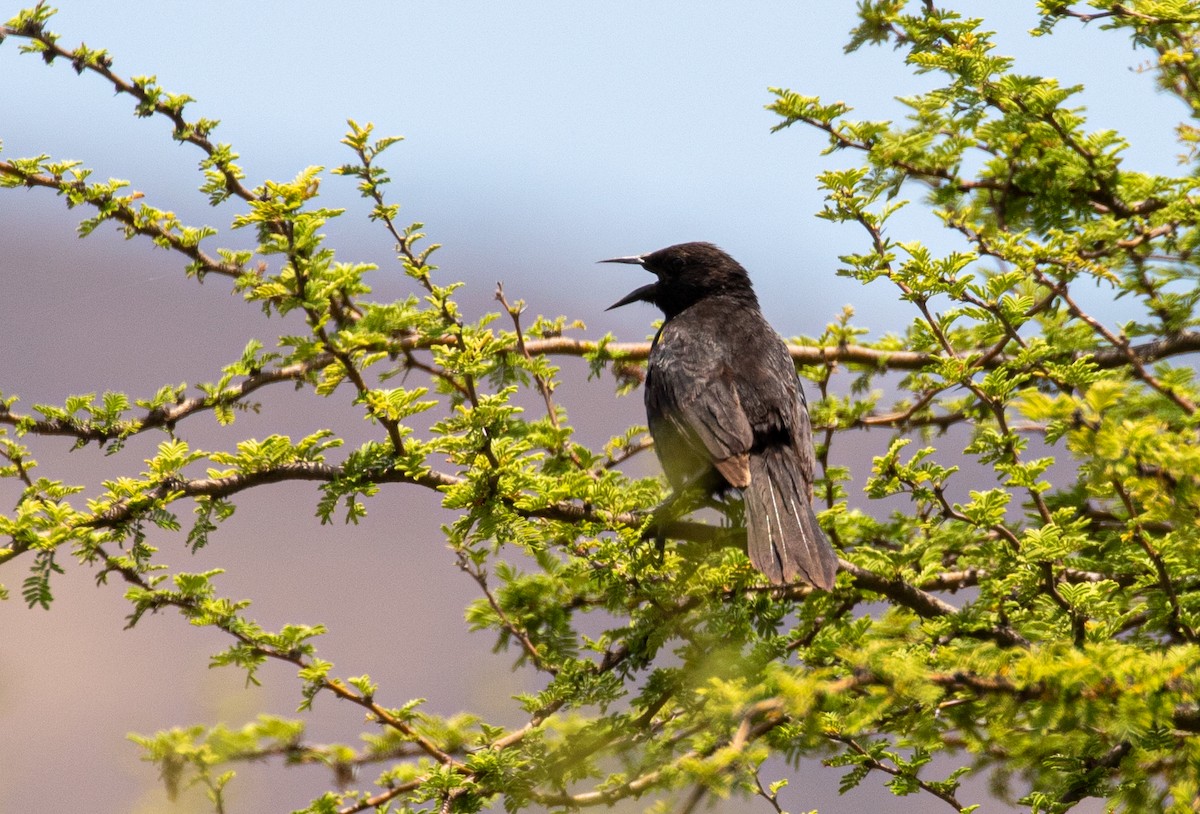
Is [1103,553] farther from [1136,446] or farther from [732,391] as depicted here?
[1136,446]

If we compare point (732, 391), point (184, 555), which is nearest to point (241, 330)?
point (184, 555)

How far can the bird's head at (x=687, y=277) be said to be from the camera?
656cm

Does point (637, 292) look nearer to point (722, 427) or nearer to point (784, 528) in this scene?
point (722, 427)

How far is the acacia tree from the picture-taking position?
3.29 m

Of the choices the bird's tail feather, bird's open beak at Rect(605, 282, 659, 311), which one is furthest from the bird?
bird's open beak at Rect(605, 282, 659, 311)

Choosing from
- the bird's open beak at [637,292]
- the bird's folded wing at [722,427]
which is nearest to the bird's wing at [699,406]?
the bird's folded wing at [722,427]

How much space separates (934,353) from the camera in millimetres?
4332

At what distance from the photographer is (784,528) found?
4.20m

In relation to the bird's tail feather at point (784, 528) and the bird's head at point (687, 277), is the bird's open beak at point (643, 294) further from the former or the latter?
the bird's tail feather at point (784, 528)

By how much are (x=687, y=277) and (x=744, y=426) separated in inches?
72.6

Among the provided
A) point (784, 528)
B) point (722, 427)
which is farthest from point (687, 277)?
point (784, 528)

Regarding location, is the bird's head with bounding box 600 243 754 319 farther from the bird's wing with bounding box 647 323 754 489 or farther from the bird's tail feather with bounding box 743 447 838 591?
the bird's tail feather with bounding box 743 447 838 591

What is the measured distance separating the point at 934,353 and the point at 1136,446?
2.12m

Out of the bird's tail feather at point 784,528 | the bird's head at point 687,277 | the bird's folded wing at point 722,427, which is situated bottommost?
the bird's tail feather at point 784,528
